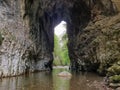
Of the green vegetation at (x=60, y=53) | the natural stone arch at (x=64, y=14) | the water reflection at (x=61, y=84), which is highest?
the natural stone arch at (x=64, y=14)

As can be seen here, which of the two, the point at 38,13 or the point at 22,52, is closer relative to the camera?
the point at 22,52

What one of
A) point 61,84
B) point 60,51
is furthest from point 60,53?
point 61,84

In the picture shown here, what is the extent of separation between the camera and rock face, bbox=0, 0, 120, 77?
22188 mm

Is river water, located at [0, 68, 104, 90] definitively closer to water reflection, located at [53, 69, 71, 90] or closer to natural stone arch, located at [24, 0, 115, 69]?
water reflection, located at [53, 69, 71, 90]

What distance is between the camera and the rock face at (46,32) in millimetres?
22188

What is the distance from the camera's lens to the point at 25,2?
2691 cm

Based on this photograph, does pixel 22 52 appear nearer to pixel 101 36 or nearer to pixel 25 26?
pixel 25 26

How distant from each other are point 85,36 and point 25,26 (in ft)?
28.8

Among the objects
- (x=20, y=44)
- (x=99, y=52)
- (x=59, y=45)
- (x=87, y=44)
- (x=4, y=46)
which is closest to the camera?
(x=4, y=46)

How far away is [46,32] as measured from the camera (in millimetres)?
38125

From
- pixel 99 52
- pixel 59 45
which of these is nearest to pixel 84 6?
pixel 99 52

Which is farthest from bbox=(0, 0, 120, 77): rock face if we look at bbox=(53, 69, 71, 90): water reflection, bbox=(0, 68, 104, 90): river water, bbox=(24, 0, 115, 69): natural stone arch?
bbox=(53, 69, 71, 90): water reflection

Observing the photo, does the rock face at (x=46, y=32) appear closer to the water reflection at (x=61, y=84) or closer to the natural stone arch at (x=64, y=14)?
the natural stone arch at (x=64, y=14)

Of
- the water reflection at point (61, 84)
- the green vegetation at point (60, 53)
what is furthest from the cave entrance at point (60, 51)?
the water reflection at point (61, 84)
